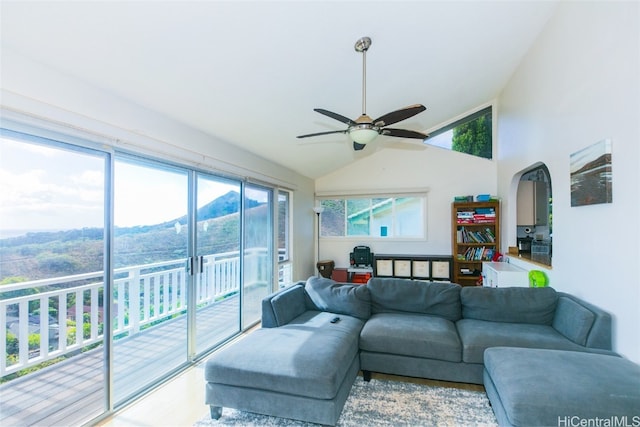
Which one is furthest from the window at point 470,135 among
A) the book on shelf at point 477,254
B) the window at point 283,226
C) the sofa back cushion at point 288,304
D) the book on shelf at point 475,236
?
the sofa back cushion at point 288,304

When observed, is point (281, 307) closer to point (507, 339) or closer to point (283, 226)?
point (507, 339)

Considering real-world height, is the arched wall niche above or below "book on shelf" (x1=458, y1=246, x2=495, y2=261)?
above

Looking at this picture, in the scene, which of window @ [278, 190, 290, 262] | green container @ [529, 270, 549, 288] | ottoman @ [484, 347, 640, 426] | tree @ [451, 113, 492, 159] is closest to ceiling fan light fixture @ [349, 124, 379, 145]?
ottoman @ [484, 347, 640, 426]

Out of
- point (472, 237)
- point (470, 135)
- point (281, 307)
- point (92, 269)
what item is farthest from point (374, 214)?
point (92, 269)

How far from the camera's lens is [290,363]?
200 cm

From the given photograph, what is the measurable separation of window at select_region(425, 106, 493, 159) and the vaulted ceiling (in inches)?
56.7

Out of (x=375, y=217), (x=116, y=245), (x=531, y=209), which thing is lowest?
(x=116, y=245)

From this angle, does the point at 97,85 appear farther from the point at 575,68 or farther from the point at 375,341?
the point at 575,68

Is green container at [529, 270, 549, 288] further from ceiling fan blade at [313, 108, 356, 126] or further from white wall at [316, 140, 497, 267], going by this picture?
ceiling fan blade at [313, 108, 356, 126]

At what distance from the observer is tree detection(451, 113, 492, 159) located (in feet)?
18.3

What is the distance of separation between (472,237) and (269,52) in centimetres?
469

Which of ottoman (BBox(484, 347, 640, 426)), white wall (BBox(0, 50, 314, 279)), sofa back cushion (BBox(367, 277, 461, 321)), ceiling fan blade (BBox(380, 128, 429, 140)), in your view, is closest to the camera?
ottoman (BBox(484, 347, 640, 426))

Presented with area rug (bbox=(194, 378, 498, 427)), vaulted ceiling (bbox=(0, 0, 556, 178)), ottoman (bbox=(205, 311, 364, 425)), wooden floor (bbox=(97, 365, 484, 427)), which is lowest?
wooden floor (bbox=(97, 365, 484, 427))

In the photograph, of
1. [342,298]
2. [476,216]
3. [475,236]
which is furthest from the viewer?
[475,236]
